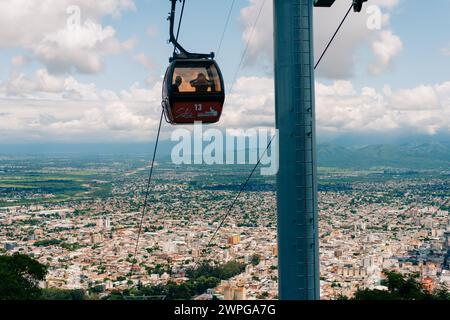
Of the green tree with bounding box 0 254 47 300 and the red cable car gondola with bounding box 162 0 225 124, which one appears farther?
the green tree with bounding box 0 254 47 300

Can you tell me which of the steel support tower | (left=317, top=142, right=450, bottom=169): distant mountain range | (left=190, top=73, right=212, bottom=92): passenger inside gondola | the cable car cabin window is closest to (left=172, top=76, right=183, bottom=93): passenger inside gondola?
the cable car cabin window

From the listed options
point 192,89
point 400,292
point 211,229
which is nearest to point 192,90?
point 192,89

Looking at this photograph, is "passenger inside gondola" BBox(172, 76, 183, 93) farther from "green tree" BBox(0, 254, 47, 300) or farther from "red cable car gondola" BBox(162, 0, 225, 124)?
"green tree" BBox(0, 254, 47, 300)

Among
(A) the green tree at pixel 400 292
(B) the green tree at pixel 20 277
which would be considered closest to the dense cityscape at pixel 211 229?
(A) the green tree at pixel 400 292

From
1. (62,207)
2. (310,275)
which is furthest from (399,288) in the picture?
(62,207)

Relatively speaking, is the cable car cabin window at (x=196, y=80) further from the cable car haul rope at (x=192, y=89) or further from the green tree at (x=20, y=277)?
the green tree at (x=20, y=277)

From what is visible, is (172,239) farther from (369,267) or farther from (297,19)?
(297,19)

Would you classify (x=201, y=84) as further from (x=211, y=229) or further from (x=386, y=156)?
(x=386, y=156)
